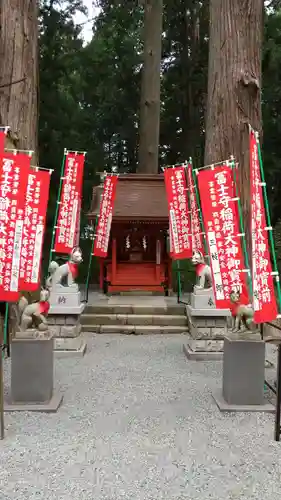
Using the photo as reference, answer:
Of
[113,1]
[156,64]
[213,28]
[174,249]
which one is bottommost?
[174,249]

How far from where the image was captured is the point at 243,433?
363 cm

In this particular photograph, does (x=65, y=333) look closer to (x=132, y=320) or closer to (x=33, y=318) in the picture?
(x=132, y=320)

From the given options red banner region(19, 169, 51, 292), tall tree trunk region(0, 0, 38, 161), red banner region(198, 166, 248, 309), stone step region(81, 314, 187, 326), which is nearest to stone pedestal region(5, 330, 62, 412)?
red banner region(19, 169, 51, 292)

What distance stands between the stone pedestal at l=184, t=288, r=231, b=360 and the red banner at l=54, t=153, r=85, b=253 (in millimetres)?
2442

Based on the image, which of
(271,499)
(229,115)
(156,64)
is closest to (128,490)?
(271,499)

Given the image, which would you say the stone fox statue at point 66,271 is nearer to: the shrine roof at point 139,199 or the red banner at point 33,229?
the red banner at point 33,229

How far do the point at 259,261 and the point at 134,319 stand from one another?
4659 mm

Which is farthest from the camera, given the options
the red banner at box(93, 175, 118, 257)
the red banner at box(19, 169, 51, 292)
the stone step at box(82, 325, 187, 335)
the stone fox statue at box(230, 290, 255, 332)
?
the red banner at box(93, 175, 118, 257)

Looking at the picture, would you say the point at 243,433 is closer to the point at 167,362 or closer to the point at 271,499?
the point at 271,499

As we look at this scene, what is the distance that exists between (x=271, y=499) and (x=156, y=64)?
457 inches

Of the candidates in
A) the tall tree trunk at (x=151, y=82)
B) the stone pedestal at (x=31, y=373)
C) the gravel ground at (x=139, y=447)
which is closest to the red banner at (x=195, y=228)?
the gravel ground at (x=139, y=447)

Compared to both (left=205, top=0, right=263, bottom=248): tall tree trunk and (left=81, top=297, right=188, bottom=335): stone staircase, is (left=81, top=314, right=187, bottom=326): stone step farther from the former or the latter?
(left=205, top=0, right=263, bottom=248): tall tree trunk

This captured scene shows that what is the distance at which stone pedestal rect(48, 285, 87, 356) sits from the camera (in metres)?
6.52

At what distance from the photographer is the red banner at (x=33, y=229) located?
207 inches
